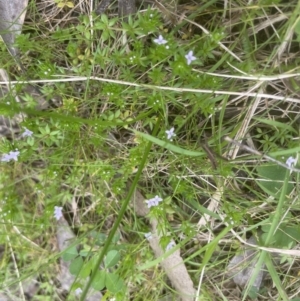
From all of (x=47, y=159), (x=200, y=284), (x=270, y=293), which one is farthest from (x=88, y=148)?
(x=270, y=293)

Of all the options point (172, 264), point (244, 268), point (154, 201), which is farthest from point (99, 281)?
point (244, 268)

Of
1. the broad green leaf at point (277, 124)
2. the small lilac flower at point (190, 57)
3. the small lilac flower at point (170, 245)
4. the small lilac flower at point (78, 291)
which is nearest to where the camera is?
the small lilac flower at point (190, 57)

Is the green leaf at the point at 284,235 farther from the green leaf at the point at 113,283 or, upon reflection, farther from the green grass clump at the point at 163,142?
the green leaf at the point at 113,283

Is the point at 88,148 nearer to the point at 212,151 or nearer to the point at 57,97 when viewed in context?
the point at 57,97

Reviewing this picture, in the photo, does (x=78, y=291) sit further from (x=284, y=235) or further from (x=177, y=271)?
(x=284, y=235)

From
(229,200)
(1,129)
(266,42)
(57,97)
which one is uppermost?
(266,42)

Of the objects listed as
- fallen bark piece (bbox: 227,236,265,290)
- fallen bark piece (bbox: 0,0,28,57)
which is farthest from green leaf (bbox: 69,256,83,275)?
fallen bark piece (bbox: 0,0,28,57)

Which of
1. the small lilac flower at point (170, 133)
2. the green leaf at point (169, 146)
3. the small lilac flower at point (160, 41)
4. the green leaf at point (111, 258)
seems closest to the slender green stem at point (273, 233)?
the green leaf at point (169, 146)
